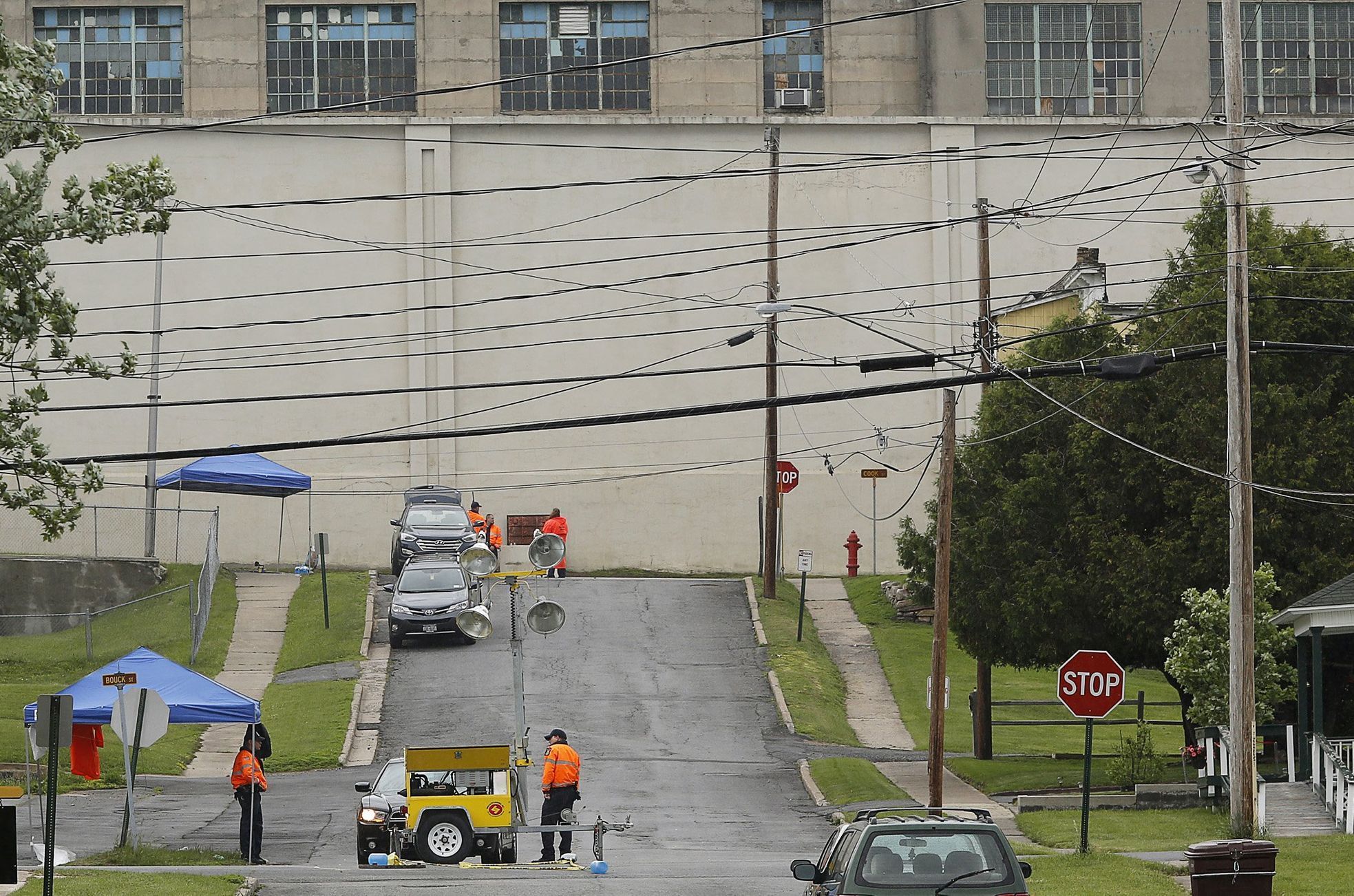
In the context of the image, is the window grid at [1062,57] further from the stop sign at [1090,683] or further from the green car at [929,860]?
the green car at [929,860]

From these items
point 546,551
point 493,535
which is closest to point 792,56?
point 493,535

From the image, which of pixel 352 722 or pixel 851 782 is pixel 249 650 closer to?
pixel 352 722

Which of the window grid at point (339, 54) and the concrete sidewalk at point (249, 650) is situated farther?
the window grid at point (339, 54)

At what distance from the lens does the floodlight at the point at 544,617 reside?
20.2 m

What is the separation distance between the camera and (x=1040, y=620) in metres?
30.5

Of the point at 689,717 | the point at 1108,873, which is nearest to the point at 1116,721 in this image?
the point at 689,717

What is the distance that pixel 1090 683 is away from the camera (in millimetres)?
20750

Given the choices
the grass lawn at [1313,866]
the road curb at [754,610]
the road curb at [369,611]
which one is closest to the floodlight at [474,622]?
the grass lawn at [1313,866]

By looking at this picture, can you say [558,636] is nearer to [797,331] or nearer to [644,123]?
[797,331]

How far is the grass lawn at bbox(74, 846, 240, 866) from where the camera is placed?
20812 millimetres

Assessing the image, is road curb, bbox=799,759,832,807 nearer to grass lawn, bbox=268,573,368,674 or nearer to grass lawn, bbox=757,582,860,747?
grass lawn, bbox=757,582,860,747

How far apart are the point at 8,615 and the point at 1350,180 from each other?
129 ft

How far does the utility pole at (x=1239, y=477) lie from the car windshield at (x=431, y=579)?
19863 mm

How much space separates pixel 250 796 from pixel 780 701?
15.5 metres
